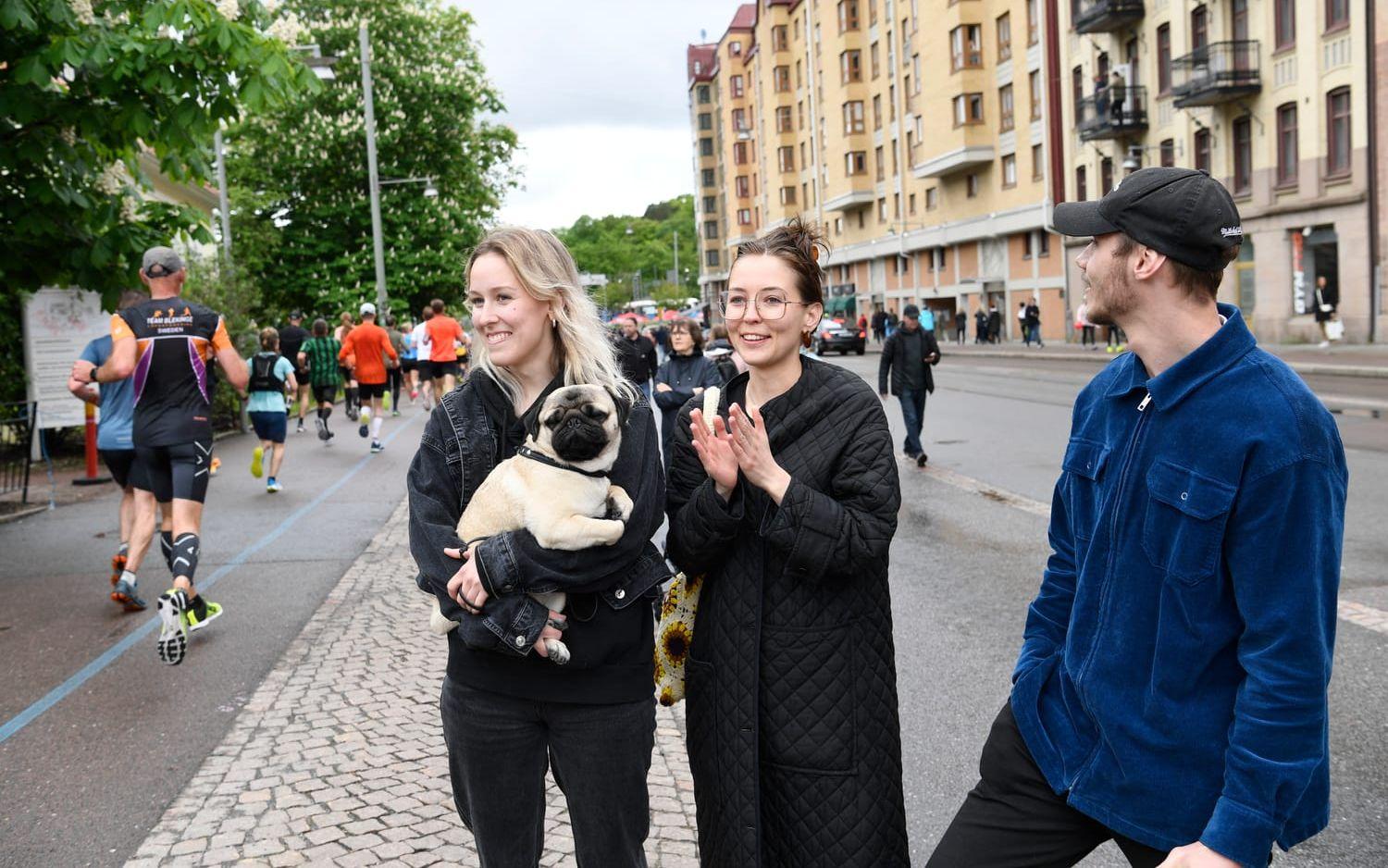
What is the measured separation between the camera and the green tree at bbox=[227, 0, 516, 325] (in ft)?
125

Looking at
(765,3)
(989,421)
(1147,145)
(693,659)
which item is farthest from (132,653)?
(765,3)

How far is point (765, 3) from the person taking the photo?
83.7 m

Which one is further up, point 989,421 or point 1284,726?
point 1284,726

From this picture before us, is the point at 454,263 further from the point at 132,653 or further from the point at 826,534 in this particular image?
the point at 826,534

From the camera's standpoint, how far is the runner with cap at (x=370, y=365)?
17453 mm

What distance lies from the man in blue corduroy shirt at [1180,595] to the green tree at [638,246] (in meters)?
124

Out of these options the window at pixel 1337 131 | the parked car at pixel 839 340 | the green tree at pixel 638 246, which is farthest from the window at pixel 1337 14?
the green tree at pixel 638 246

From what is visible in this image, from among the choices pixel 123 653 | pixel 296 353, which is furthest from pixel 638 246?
pixel 123 653

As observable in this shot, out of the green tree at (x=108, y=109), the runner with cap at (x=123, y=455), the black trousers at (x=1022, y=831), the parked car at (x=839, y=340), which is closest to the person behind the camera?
the black trousers at (x=1022, y=831)

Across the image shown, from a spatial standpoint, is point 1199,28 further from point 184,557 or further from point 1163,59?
point 184,557

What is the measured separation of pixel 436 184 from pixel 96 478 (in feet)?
89.0

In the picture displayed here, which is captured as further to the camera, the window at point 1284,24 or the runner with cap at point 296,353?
the window at point 1284,24

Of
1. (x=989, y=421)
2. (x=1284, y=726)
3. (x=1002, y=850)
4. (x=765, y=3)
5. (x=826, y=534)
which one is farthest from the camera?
(x=765, y=3)

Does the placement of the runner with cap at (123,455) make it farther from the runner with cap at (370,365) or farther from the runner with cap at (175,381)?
the runner with cap at (370,365)
